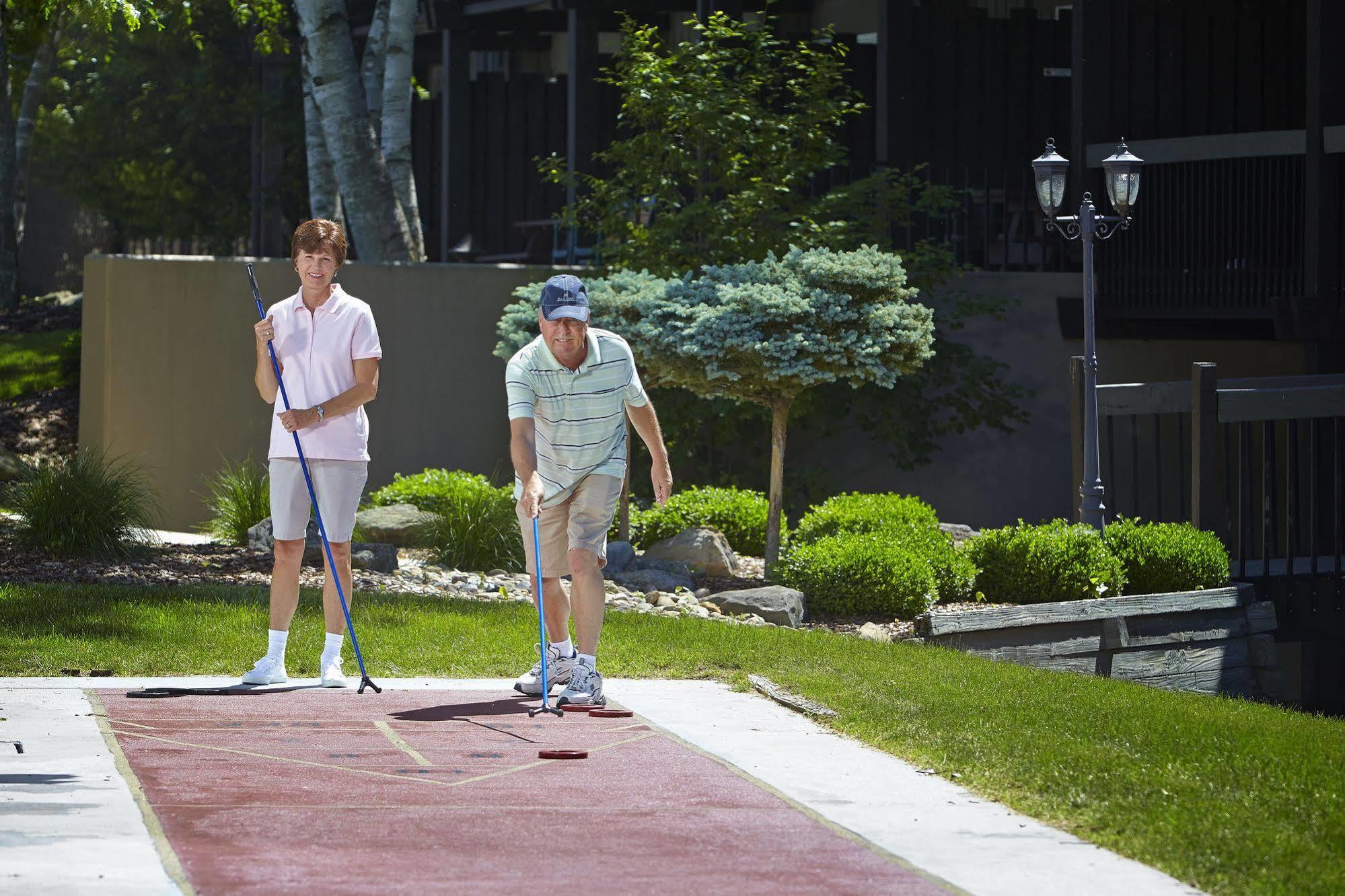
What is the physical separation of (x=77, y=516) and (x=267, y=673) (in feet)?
18.2

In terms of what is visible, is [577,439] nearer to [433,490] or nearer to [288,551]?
[288,551]

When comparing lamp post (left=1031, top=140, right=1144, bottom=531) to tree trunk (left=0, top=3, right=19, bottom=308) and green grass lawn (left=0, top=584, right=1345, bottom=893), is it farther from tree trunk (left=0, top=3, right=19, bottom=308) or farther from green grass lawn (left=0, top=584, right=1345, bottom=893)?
tree trunk (left=0, top=3, right=19, bottom=308)

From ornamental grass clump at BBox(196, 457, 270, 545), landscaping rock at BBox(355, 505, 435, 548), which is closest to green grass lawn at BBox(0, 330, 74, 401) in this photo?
ornamental grass clump at BBox(196, 457, 270, 545)

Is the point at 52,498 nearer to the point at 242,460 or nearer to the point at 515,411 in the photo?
the point at 242,460

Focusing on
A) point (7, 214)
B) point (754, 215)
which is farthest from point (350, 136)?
point (7, 214)

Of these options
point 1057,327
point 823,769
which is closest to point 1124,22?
point 1057,327

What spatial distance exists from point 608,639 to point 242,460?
7812 millimetres

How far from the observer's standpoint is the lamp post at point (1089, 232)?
42.5 ft

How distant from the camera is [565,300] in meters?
7.33

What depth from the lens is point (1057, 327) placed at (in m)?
17.9

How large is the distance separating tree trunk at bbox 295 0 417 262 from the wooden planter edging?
9201mm

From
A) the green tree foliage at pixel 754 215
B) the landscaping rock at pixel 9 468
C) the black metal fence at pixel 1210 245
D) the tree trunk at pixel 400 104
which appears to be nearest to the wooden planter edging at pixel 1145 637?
the green tree foliage at pixel 754 215

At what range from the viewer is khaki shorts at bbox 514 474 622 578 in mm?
7574

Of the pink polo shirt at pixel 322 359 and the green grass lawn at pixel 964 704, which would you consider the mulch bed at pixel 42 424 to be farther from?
the pink polo shirt at pixel 322 359
